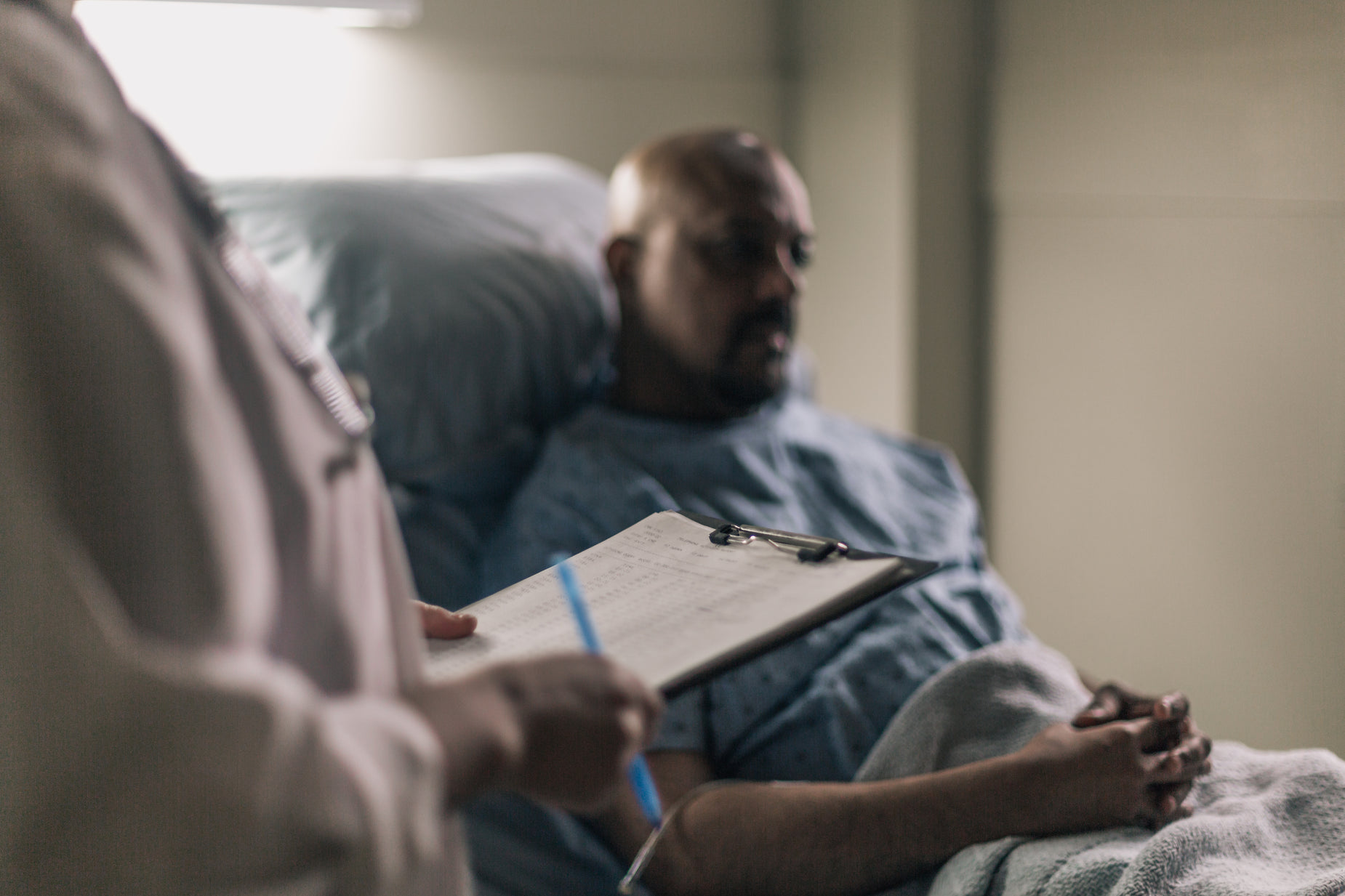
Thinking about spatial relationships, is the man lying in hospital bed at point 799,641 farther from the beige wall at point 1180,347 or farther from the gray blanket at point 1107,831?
the beige wall at point 1180,347

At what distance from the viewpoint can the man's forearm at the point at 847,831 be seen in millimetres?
895

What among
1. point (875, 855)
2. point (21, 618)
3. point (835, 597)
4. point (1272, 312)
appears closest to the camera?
point (21, 618)

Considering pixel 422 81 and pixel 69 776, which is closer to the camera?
pixel 69 776

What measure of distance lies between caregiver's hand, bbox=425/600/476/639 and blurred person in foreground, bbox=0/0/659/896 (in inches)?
9.3

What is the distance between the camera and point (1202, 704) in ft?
5.17

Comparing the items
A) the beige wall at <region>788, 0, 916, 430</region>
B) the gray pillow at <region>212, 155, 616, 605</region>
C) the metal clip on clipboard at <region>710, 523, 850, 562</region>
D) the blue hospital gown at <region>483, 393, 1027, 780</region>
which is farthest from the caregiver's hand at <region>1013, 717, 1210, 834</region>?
the beige wall at <region>788, 0, 916, 430</region>

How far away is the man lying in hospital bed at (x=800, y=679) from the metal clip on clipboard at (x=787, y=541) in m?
0.37

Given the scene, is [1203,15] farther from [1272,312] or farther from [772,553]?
[772,553]

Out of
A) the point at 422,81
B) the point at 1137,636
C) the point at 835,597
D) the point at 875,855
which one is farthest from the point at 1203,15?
the point at 835,597

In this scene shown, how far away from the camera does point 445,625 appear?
61cm

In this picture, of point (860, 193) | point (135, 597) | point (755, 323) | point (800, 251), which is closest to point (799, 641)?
point (755, 323)

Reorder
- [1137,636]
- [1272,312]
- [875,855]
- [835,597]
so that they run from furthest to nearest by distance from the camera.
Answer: [1137,636], [1272,312], [875,855], [835,597]

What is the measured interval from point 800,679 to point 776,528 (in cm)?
16

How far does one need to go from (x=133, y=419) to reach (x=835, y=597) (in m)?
0.33
